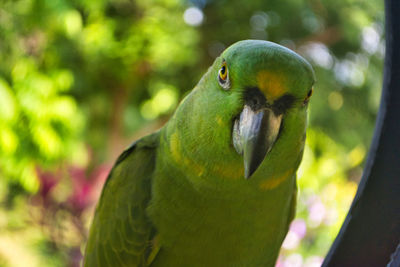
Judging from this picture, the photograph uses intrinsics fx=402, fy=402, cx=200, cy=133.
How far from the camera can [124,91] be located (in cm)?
303

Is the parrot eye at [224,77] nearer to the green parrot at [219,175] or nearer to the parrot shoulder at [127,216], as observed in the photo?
the green parrot at [219,175]

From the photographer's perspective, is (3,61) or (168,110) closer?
(3,61)

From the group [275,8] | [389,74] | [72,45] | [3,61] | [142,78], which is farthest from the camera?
[142,78]

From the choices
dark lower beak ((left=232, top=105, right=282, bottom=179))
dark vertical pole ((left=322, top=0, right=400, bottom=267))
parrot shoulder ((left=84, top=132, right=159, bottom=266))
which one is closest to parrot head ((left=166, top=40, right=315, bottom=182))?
dark lower beak ((left=232, top=105, right=282, bottom=179))

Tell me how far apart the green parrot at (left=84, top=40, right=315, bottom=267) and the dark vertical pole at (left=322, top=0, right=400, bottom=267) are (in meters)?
0.15

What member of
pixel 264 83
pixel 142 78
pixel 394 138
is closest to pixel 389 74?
pixel 394 138

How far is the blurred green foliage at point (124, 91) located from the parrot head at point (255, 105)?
1448 mm

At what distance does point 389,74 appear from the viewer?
16.7 inches

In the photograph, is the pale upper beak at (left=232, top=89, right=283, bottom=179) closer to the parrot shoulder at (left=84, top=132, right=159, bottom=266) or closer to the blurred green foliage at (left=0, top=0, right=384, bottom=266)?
the parrot shoulder at (left=84, top=132, right=159, bottom=266)

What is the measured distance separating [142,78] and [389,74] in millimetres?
2615

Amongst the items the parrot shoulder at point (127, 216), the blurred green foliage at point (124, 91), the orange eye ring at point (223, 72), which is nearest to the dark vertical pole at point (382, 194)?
the orange eye ring at point (223, 72)

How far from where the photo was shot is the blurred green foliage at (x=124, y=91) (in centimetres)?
232

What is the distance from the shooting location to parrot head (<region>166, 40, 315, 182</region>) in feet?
1.83

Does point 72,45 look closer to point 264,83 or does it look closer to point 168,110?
point 168,110
